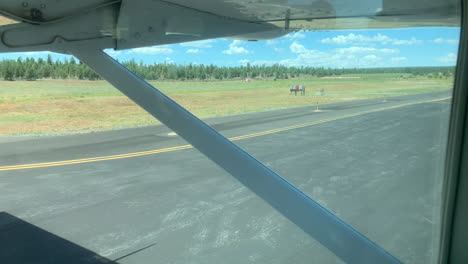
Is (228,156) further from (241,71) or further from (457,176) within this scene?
(457,176)

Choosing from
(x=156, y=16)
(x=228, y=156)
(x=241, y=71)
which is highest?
(x=156, y=16)

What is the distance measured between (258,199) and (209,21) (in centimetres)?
204

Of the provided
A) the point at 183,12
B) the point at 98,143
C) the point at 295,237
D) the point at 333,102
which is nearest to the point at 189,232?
the point at 295,237

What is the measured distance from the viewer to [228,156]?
1567 millimetres

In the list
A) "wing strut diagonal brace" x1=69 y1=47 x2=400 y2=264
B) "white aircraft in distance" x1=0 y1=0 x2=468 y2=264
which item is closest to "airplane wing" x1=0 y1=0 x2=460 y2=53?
"white aircraft in distance" x1=0 y1=0 x2=468 y2=264

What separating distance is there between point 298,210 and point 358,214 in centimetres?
100

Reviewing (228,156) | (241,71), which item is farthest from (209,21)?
(228,156)

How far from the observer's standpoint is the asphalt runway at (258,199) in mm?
2244

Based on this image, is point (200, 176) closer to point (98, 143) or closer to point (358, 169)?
point (358, 169)

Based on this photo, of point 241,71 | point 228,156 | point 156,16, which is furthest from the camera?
point 241,71

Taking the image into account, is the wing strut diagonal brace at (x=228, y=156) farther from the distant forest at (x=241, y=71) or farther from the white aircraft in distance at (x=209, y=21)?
the distant forest at (x=241, y=71)

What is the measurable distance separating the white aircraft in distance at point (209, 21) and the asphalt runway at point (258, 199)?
0.49 feet

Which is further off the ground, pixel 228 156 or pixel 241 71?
pixel 241 71

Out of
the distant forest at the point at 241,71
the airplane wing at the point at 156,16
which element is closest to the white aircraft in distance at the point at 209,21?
the airplane wing at the point at 156,16
